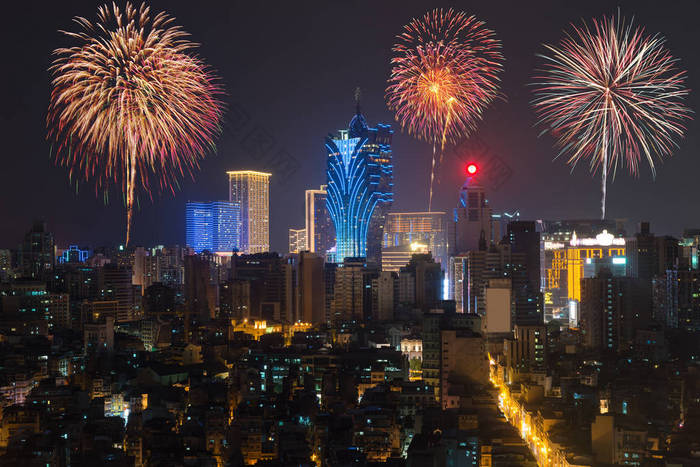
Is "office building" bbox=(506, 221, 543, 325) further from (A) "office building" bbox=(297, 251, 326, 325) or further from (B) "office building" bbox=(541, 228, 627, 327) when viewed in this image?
(A) "office building" bbox=(297, 251, 326, 325)

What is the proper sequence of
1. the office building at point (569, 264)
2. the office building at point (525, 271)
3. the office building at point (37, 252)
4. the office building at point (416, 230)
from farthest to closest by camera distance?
the office building at point (416, 230) < the office building at point (569, 264) < the office building at point (37, 252) < the office building at point (525, 271)

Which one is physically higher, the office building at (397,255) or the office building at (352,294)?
the office building at (397,255)

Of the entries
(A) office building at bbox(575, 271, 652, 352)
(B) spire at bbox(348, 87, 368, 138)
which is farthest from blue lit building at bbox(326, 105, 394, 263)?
(A) office building at bbox(575, 271, 652, 352)

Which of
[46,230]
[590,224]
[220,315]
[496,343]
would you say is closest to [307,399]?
[496,343]

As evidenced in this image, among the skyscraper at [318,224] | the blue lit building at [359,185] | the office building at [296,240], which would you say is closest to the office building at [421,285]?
the blue lit building at [359,185]

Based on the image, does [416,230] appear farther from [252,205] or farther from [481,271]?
[481,271]

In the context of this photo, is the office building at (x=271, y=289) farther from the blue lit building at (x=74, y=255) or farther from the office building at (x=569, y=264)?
the office building at (x=569, y=264)

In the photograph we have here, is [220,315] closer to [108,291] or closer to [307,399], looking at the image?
[108,291]
